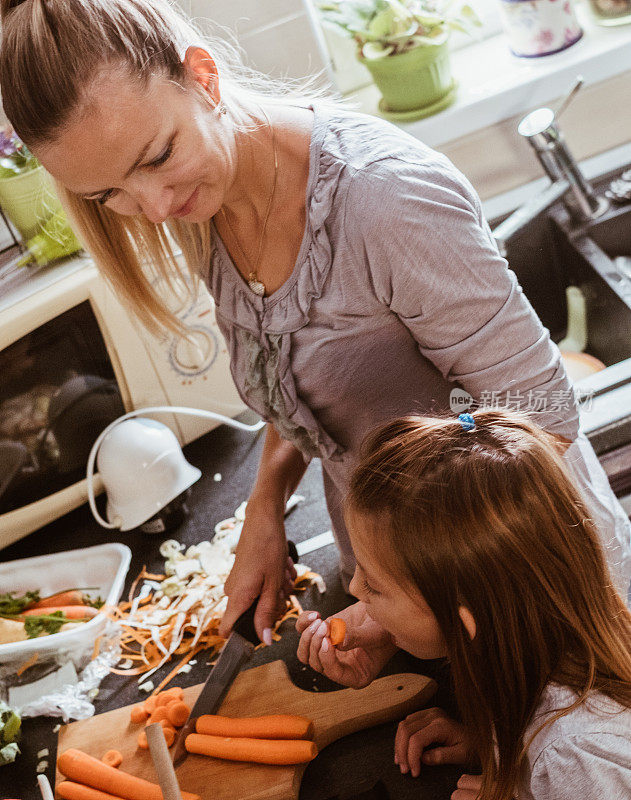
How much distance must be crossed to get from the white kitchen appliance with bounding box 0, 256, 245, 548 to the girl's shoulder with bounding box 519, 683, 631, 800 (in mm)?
762

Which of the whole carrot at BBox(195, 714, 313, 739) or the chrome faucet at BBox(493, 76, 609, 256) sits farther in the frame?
the chrome faucet at BBox(493, 76, 609, 256)

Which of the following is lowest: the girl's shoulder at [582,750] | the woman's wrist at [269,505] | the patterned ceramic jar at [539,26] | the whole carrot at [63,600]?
the whole carrot at [63,600]

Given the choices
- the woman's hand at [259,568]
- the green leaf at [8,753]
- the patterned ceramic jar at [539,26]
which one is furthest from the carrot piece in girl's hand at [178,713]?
the patterned ceramic jar at [539,26]

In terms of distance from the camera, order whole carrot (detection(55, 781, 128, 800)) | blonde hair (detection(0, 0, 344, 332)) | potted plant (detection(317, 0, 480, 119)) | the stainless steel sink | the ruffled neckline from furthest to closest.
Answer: potted plant (detection(317, 0, 480, 119)) < the stainless steel sink < whole carrot (detection(55, 781, 128, 800)) < the ruffled neckline < blonde hair (detection(0, 0, 344, 332))

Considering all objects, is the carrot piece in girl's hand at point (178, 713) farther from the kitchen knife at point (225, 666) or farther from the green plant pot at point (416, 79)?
the green plant pot at point (416, 79)

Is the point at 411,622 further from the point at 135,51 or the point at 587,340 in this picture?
the point at 587,340

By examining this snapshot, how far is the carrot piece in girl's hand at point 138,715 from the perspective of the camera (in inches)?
46.2

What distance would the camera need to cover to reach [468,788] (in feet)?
3.07

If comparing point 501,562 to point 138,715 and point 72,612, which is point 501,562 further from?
point 72,612

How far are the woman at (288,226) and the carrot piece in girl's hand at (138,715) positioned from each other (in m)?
0.43

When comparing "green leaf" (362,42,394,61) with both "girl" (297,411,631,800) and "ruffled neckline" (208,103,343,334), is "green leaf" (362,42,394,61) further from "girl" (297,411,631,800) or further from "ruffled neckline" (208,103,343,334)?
"girl" (297,411,631,800)

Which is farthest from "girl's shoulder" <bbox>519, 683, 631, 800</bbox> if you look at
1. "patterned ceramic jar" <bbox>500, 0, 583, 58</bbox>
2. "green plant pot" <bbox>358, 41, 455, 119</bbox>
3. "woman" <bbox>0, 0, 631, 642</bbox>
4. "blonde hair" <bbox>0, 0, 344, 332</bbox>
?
"patterned ceramic jar" <bbox>500, 0, 583, 58</bbox>

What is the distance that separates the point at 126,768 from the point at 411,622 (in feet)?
1.70

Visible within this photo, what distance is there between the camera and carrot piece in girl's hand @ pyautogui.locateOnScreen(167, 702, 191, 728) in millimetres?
1146
